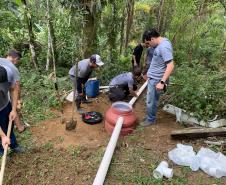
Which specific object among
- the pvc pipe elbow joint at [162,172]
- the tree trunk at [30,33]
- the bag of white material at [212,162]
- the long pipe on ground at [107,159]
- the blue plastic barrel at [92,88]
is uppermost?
the tree trunk at [30,33]

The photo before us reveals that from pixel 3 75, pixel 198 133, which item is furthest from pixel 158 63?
pixel 3 75

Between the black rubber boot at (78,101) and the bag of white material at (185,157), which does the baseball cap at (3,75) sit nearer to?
the black rubber boot at (78,101)

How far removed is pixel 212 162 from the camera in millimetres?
4371

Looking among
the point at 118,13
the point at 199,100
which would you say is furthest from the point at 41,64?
the point at 199,100

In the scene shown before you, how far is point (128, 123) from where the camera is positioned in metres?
5.46

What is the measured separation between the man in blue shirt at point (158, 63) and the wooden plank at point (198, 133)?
2.56ft

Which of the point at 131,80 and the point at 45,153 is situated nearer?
the point at 45,153

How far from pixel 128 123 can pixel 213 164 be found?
173 cm

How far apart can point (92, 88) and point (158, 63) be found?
2.60m

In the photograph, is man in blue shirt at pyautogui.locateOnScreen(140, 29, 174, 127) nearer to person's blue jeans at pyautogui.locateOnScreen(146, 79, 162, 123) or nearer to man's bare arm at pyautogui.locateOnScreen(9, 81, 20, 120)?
person's blue jeans at pyautogui.locateOnScreen(146, 79, 162, 123)

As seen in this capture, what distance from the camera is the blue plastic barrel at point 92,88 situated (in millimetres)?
7387

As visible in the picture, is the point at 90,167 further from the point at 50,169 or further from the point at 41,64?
the point at 41,64

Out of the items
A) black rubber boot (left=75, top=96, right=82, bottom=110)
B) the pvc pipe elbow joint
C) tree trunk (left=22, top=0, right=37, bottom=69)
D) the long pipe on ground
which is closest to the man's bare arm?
the long pipe on ground

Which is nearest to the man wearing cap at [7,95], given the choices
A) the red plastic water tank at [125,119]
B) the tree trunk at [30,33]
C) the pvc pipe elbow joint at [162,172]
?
the red plastic water tank at [125,119]
